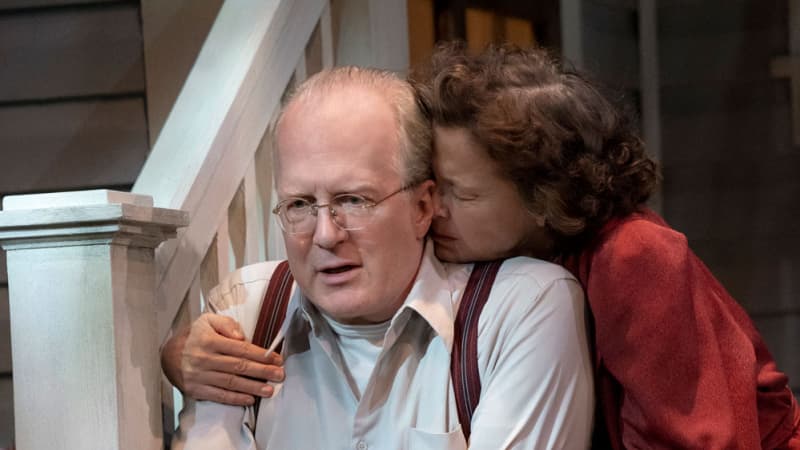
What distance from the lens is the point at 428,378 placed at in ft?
6.10

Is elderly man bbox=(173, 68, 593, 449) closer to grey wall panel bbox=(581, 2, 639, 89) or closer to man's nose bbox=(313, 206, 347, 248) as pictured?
man's nose bbox=(313, 206, 347, 248)

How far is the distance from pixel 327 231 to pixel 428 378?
0.30 m

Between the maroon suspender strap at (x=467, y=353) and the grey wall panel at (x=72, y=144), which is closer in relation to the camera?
the maroon suspender strap at (x=467, y=353)

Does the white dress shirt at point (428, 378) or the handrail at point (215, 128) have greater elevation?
the handrail at point (215, 128)

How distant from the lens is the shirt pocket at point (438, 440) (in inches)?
70.0

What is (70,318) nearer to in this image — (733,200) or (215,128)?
(215,128)

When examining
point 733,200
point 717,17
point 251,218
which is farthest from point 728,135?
point 251,218

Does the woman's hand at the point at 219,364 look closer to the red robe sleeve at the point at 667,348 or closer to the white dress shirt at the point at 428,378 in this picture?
the white dress shirt at the point at 428,378

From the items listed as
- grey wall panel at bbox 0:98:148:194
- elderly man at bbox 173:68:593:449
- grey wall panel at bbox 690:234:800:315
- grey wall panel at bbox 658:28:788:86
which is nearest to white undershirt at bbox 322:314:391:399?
elderly man at bbox 173:68:593:449

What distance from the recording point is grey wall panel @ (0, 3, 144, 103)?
3.33 meters

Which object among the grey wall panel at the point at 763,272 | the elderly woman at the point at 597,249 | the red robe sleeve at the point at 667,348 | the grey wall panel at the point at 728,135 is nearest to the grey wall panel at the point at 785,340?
the grey wall panel at the point at 763,272

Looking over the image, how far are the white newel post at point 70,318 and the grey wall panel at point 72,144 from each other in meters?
1.57

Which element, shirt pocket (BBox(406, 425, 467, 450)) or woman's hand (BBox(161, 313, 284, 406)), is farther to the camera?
woman's hand (BBox(161, 313, 284, 406))

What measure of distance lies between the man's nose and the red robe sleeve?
41 centimetres
